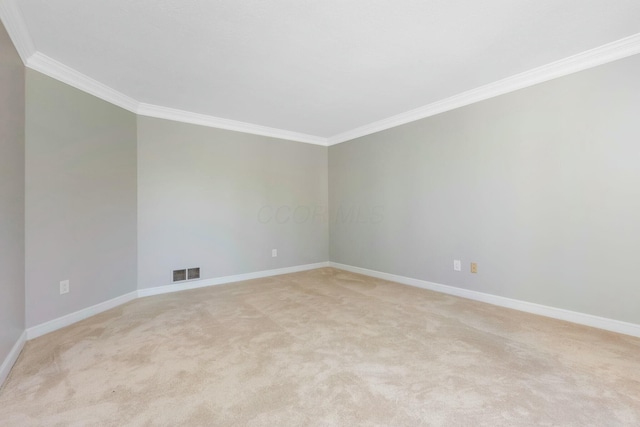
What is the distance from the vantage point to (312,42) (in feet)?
6.65

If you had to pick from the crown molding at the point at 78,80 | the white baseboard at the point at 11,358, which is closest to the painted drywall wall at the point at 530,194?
the crown molding at the point at 78,80

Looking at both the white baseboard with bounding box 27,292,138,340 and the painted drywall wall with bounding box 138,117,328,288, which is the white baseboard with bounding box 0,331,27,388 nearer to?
the white baseboard with bounding box 27,292,138,340

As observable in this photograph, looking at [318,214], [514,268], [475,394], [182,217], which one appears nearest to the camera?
[475,394]

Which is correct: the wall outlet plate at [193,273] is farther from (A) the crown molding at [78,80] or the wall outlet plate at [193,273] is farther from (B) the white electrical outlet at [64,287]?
(A) the crown molding at [78,80]

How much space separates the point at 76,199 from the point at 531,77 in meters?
4.40

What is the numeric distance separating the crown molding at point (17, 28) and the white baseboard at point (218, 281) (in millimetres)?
2418

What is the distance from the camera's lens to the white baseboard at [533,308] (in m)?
2.14

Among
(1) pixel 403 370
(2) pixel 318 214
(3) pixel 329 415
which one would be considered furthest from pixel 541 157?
(2) pixel 318 214

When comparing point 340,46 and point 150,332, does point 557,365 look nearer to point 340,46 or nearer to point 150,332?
point 340,46

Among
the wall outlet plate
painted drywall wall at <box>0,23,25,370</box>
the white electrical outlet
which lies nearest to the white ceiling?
painted drywall wall at <box>0,23,25,370</box>

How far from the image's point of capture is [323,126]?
4121 millimetres

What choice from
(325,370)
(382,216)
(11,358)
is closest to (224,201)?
(382,216)

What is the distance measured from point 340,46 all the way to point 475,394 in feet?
8.01

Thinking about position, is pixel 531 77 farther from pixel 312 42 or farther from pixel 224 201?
pixel 224 201
